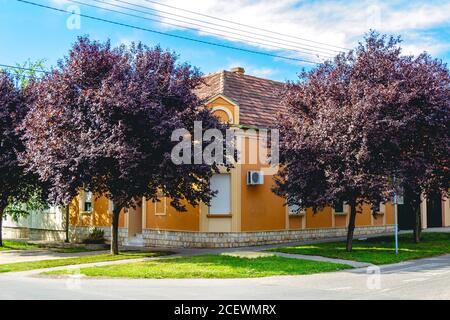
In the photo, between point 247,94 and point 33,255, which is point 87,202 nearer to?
point 33,255

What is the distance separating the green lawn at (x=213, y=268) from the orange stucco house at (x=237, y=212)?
4419 millimetres

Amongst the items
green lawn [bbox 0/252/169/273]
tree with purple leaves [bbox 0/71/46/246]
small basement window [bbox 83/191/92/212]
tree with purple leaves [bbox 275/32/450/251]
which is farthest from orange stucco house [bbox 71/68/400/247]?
tree with purple leaves [bbox 0/71/46/246]

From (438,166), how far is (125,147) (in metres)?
11.9

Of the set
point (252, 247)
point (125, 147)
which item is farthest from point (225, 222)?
point (125, 147)

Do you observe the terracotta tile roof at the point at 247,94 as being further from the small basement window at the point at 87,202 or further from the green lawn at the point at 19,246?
the green lawn at the point at 19,246

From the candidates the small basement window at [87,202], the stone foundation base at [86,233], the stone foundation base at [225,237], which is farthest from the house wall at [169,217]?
the small basement window at [87,202]

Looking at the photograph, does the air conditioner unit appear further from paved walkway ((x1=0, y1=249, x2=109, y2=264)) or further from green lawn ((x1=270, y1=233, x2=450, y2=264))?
Result: paved walkway ((x1=0, y1=249, x2=109, y2=264))

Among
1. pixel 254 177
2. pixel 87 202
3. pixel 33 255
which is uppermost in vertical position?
pixel 254 177

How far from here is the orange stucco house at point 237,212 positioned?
20.9 meters

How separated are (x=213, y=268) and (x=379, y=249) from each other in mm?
7438

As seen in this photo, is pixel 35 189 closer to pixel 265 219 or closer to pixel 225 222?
pixel 225 222

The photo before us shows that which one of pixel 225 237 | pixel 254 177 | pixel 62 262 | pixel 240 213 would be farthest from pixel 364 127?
pixel 62 262

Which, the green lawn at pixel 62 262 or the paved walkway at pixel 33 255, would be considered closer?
the green lawn at pixel 62 262

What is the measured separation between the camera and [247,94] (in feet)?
76.8
